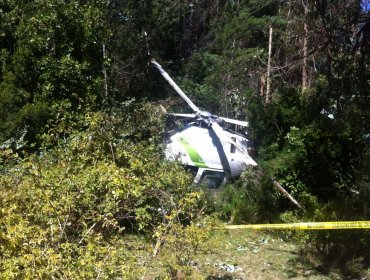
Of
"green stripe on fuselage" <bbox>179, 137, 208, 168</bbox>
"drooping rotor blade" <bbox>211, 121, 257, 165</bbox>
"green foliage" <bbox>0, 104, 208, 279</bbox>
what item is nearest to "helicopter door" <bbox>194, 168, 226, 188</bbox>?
"green stripe on fuselage" <bbox>179, 137, 208, 168</bbox>

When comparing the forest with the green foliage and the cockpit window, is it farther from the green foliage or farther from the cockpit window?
the cockpit window

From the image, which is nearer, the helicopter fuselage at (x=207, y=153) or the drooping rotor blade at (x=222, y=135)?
the drooping rotor blade at (x=222, y=135)

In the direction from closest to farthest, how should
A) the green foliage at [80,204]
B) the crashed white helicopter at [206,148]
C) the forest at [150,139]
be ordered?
the green foliage at [80,204], the forest at [150,139], the crashed white helicopter at [206,148]

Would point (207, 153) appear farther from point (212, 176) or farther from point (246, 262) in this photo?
point (246, 262)

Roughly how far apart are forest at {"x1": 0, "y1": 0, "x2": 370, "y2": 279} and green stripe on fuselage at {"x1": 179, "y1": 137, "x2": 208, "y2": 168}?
3.22 feet

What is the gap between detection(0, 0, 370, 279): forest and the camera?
4.65 m

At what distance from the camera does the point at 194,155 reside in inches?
513

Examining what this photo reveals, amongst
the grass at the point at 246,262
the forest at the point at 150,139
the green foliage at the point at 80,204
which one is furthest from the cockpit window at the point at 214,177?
the green foliage at the point at 80,204

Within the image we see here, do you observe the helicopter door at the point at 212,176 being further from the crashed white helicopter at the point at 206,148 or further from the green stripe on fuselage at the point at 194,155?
the green stripe on fuselage at the point at 194,155

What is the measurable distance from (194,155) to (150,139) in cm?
473

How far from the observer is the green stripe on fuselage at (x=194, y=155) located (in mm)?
12898

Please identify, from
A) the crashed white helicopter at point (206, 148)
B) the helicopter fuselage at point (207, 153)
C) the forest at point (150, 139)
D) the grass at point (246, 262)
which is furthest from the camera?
the helicopter fuselage at point (207, 153)

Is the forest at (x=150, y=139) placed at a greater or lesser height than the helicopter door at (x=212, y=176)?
greater

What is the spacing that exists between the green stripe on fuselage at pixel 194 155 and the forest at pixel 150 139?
982 millimetres
